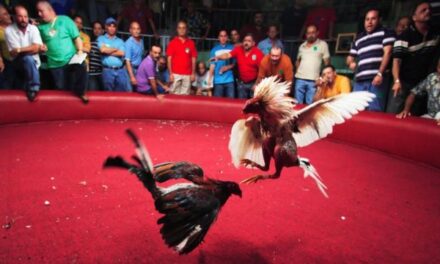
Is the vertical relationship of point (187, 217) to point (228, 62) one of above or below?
below

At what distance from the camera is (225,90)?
4.83m

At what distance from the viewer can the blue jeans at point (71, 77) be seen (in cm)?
367

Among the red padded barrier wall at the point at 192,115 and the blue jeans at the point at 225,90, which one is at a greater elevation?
the blue jeans at the point at 225,90

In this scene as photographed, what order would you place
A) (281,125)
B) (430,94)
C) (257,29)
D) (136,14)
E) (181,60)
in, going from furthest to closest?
(136,14), (257,29), (181,60), (430,94), (281,125)

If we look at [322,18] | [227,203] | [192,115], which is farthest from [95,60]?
[322,18]

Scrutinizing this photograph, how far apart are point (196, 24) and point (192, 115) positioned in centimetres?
265

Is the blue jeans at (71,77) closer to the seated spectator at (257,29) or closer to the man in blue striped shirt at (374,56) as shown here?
the seated spectator at (257,29)

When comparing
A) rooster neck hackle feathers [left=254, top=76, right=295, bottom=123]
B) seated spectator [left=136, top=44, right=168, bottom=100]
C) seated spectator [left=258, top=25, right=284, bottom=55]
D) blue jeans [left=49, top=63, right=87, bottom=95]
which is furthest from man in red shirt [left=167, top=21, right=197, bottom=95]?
rooster neck hackle feathers [left=254, top=76, right=295, bottom=123]

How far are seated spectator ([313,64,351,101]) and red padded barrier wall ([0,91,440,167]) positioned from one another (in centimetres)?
42

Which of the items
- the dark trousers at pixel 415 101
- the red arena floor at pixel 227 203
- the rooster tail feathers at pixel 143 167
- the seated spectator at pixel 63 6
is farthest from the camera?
the seated spectator at pixel 63 6

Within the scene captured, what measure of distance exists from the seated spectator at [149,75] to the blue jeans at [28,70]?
1.31 meters

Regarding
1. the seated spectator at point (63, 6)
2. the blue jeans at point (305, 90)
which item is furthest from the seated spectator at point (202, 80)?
the seated spectator at point (63, 6)

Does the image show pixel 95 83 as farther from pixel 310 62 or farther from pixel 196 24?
pixel 310 62

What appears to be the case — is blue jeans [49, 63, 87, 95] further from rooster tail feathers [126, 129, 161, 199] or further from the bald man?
rooster tail feathers [126, 129, 161, 199]
